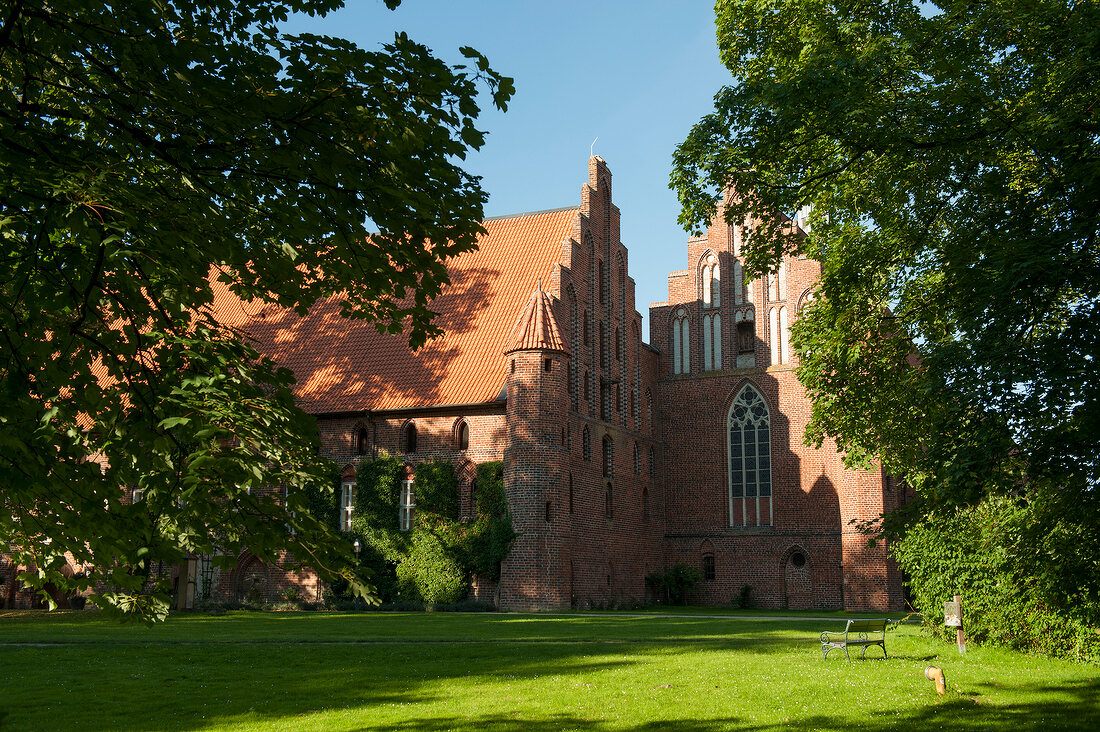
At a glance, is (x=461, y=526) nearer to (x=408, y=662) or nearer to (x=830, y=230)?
(x=408, y=662)

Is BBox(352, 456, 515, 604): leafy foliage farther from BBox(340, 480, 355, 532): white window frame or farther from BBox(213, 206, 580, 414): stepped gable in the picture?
BBox(213, 206, 580, 414): stepped gable

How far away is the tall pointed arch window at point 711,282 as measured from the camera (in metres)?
41.0

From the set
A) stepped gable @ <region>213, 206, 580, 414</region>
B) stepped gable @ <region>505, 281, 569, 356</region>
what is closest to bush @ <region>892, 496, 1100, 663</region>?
stepped gable @ <region>505, 281, 569, 356</region>

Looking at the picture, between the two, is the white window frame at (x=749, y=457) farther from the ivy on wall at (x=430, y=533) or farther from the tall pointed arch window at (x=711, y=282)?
the ivy on wall at (x=430, y=533)

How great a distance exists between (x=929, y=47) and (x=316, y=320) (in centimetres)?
2933

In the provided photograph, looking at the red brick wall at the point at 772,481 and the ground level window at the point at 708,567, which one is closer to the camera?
the red brick wall at the point at 772,481

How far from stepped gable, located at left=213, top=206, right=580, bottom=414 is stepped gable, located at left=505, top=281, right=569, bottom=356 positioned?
39 centimetres

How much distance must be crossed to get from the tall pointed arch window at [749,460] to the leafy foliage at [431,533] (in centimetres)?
1182

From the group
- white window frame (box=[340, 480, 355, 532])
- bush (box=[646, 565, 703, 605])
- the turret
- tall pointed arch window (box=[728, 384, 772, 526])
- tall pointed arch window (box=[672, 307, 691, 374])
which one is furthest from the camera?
tall pointed arch window (box=[672, 307, 691, 374])

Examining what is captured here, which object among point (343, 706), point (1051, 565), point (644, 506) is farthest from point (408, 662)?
point (644, 506)

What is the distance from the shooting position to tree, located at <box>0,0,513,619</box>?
20.6 ft

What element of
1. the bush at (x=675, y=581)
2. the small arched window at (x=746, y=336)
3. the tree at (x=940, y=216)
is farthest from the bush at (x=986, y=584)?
the small arched window at (x=746, y=336)

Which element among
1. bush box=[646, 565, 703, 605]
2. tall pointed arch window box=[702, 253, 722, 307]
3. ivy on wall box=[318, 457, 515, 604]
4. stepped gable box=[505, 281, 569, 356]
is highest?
tall pointed arch window box=[702, 253, 722, 307]

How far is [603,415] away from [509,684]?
24.3m
